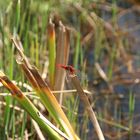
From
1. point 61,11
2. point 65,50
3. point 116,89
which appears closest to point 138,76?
point 116,89

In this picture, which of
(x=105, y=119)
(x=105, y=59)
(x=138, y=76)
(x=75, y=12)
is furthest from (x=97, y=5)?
(x=105, y=119)

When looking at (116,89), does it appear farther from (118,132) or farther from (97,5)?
(97,5)

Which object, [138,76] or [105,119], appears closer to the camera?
[105,119]

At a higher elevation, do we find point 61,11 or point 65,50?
point 61,11

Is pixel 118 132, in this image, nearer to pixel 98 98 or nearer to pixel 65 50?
pixel 98 98

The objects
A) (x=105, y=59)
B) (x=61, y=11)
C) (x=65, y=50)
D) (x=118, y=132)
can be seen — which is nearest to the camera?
(x=65, y=50)

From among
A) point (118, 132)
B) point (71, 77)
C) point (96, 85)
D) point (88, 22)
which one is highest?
point (88, 22)

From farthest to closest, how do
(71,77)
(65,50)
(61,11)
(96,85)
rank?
(61,11)
(96,85)
(65,50)
(71,77)

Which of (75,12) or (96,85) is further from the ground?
(75,12)

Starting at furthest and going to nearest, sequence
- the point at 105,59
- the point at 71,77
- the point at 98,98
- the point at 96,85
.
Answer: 1. the point at 105,59
2. the point at 96,85
3. the point at 98,98
4. the point at 71,77
